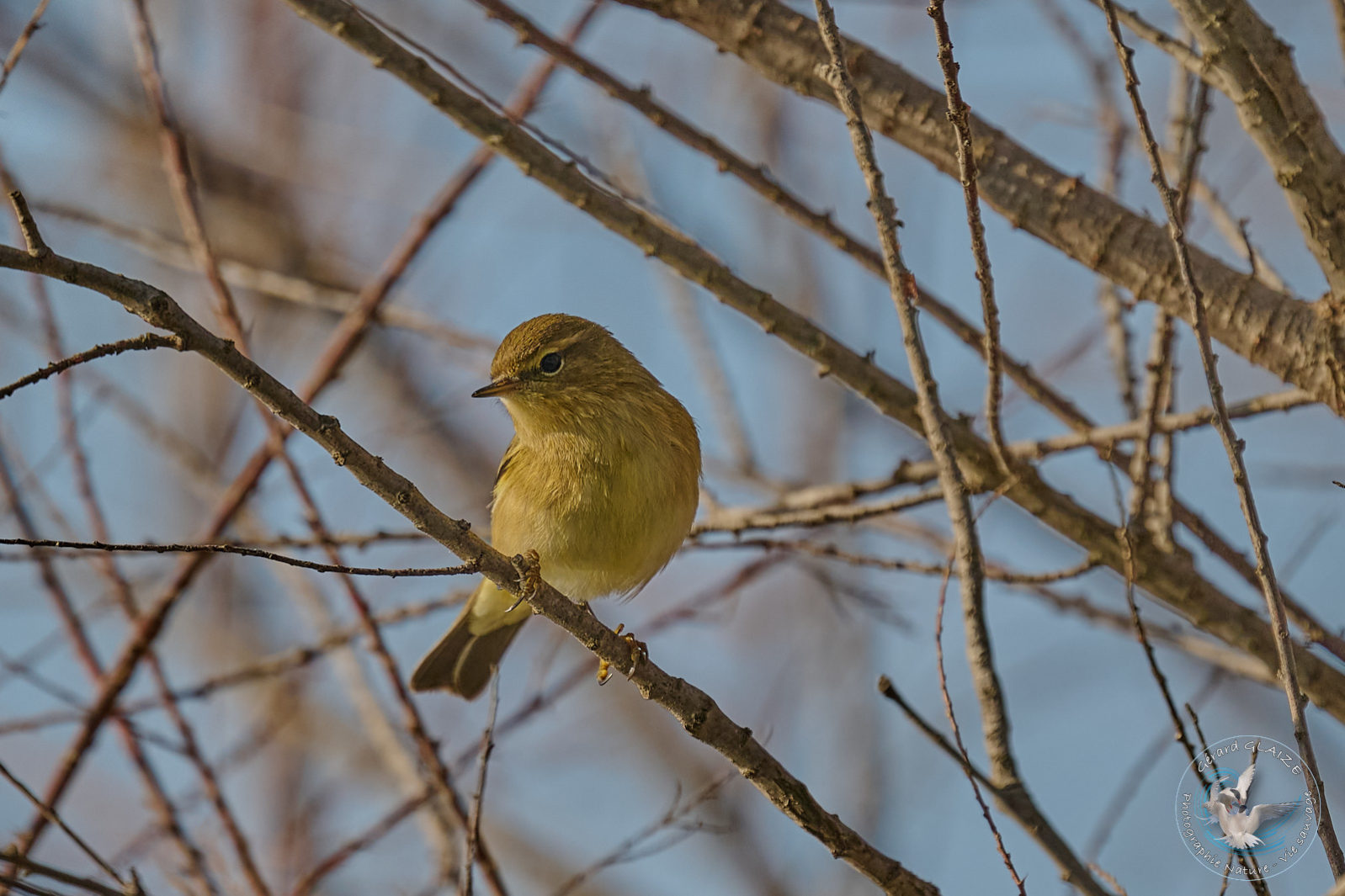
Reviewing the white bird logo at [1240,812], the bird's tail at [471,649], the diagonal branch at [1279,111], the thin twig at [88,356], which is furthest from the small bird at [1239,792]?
the bird's tail at [471,649]

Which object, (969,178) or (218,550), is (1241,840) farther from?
(218,550)

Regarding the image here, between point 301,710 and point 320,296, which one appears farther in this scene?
point 301,710

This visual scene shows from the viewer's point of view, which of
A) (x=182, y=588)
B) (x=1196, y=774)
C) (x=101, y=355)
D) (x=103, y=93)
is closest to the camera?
(x=101, y=355)

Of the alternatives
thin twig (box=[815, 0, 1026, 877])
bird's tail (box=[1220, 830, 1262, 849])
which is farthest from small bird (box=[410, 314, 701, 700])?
bird's tail (box=[1220, 830, 1262, 849])

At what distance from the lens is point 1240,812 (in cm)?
246

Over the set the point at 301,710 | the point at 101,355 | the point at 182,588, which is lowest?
the point at 101,355

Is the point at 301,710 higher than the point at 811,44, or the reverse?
the point at 301,710

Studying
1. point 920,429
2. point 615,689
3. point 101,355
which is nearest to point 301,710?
point 615,689

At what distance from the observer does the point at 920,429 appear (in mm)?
3631

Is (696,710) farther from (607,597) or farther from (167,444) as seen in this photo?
(167,444)

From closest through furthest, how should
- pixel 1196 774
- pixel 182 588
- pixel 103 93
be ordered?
pixel 1196 774
pixel 182 588
pixel 103 93

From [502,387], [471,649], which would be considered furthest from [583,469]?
[471,649]

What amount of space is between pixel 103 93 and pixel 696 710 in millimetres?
8484

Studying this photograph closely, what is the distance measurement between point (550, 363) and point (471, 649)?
128 centimetres
